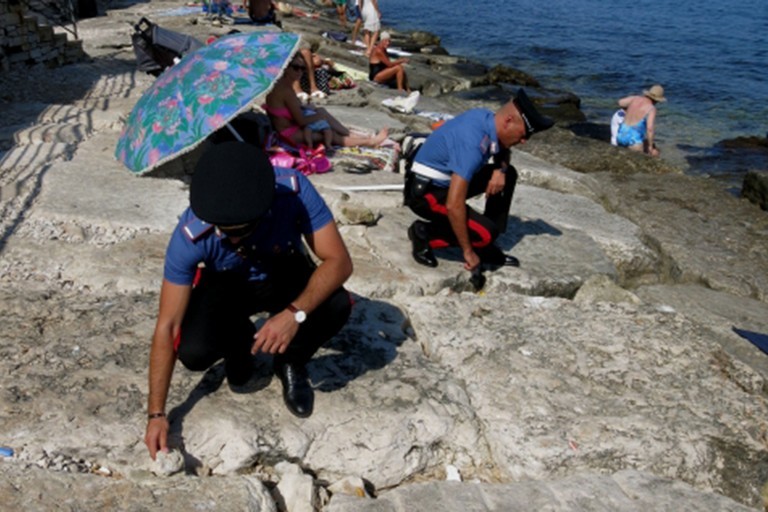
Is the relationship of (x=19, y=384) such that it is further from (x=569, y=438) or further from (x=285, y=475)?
(x=569, y=438)

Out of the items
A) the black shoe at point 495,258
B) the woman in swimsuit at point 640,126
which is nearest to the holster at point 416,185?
the black shoe at point 495,258

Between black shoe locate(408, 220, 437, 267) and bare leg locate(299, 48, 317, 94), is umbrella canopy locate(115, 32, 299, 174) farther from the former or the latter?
bare leg locate(299, 48, 317, 94)

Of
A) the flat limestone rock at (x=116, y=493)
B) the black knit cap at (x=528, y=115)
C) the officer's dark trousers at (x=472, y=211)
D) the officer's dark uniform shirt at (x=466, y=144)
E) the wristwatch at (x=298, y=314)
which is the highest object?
the black knit cap at (x=528, y=115)

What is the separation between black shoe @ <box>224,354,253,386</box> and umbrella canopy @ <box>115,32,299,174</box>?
61.1 inches

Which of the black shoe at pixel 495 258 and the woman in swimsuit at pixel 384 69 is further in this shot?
the woman in swimsuit at pixel 384 69

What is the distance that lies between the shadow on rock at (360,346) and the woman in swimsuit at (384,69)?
839 centimetres

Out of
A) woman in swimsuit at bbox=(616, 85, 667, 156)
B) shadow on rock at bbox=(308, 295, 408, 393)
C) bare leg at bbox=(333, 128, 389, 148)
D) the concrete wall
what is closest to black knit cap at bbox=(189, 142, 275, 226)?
shadow on rock at bbox=(308, 295, 408, 393)

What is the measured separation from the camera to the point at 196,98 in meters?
4.26

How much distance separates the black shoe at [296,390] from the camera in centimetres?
305

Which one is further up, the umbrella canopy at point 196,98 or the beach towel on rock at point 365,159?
the umbrella canopy at point 196,98

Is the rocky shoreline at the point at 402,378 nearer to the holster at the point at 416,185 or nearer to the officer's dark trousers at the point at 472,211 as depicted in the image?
the officer's dark trousers at the point at 472,211

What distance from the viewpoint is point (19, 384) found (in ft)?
10.0

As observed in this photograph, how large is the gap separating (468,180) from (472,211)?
36 centimetres

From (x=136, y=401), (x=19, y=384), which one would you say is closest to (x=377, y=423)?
(x=136, y=401)
